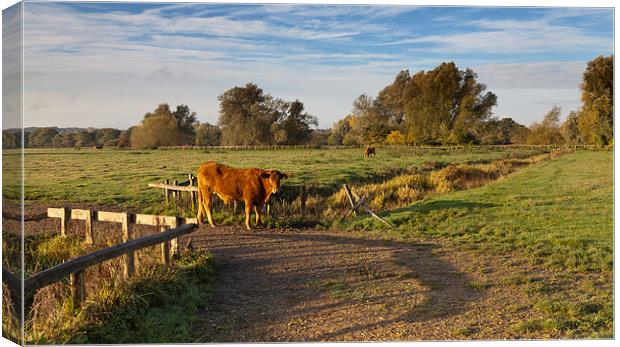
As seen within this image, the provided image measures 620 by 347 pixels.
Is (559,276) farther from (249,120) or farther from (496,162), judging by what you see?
(249,120)

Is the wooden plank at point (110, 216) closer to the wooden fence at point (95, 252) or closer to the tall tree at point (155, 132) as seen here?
the wooden fence at point (95, 252)

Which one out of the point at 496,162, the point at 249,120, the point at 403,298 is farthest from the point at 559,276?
the point at 249,120

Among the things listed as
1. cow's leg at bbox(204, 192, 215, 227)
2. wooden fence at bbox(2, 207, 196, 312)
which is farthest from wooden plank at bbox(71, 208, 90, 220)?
cow's leg at bbox(204, 192, 215, 227)

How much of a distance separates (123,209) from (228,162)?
2.49 m

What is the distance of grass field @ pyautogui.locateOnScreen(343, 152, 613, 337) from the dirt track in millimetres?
494

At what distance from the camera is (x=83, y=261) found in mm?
6316

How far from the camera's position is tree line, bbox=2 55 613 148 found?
910 centimetres

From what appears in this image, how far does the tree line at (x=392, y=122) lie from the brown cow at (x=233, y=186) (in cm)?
136

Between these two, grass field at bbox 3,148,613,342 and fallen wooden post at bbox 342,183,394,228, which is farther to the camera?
fallen wooden post at bbox 342,183,394,228

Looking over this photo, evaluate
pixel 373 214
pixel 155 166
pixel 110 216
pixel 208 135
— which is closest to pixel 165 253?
pixel 110 216

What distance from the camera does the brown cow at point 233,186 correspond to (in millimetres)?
12047

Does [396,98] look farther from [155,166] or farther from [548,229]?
[155,166]

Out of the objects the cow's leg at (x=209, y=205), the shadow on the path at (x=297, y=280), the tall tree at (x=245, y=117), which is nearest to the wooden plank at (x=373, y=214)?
the shadow on the path at (x=297, y=280)

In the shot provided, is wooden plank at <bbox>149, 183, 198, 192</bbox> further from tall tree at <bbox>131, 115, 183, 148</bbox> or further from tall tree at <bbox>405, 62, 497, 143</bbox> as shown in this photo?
tall tree at <bbox>405, 62, 497, 143</bbox>
